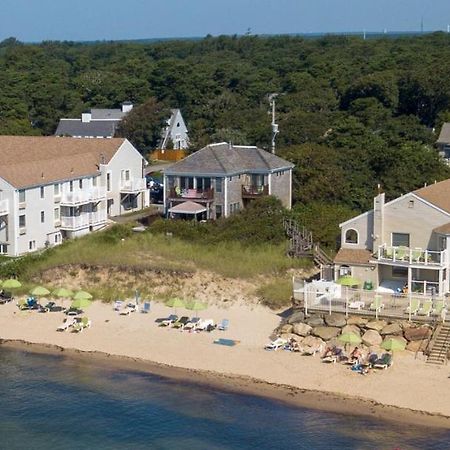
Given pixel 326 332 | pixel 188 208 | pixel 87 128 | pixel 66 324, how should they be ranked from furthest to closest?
pixel 87 128, pixel 188 208, pixel 66 324, pixel 326 332

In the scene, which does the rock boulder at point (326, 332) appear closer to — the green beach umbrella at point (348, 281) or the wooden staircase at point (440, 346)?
the green beach umbrella at point (348, 281)

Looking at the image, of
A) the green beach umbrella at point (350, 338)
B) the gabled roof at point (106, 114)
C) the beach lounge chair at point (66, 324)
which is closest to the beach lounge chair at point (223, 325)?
the green beach umbrella at point (350, 338)

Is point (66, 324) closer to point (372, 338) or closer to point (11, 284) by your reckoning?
point (11, 284)

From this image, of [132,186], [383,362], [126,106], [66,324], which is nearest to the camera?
[383,362]

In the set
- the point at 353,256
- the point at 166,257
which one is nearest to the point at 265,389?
the point at 353,256

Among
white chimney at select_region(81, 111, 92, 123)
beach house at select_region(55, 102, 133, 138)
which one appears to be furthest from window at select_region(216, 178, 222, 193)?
white chimney at select_region(81, 111, 92, 123)

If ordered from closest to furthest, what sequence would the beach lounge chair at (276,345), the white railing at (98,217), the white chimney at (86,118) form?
1. the beach lounge chair at (276,345)
2. the white railing at (98,217)
3. the white chimney at (86,118)
